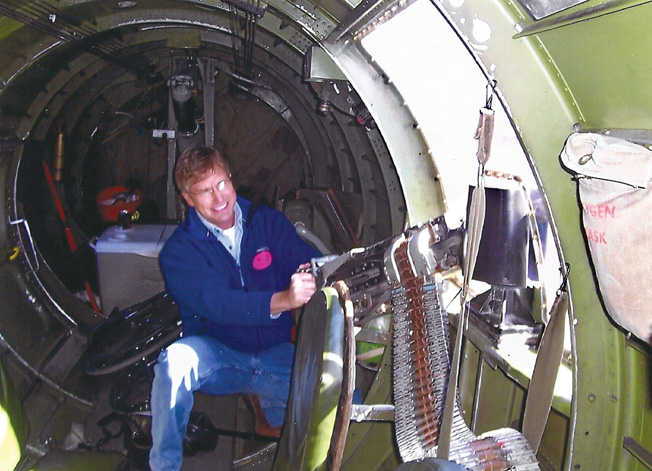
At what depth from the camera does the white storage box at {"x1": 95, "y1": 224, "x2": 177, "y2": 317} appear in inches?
Result: 182

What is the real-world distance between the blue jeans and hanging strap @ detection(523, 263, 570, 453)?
1.51 metres

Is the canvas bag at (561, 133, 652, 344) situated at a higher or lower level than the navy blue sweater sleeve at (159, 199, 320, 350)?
higher

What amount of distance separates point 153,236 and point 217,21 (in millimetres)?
2074

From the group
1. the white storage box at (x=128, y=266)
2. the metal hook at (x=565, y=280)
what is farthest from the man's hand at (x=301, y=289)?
the white storage box at (x=128, y=266)

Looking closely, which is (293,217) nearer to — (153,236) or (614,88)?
(153,236)

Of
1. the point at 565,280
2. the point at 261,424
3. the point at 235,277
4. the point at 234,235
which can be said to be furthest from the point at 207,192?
the point at 565,280

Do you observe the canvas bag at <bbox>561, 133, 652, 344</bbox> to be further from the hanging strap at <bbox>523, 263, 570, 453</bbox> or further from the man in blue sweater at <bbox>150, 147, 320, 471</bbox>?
the man in blue sweater at <bbox>150, 147, 320, 471</bbox>

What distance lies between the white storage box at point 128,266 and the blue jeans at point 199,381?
2236 millimetres

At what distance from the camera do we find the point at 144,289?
4.79 meters

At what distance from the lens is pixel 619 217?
123cm

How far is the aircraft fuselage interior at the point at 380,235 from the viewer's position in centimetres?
136

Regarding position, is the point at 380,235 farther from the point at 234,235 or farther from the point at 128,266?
the point at 128,266

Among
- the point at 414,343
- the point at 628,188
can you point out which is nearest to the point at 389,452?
the point at 414,343

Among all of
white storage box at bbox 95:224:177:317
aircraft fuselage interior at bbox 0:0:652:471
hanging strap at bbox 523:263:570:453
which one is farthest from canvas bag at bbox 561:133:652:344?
white storage box at bbox 95:224:177:317
